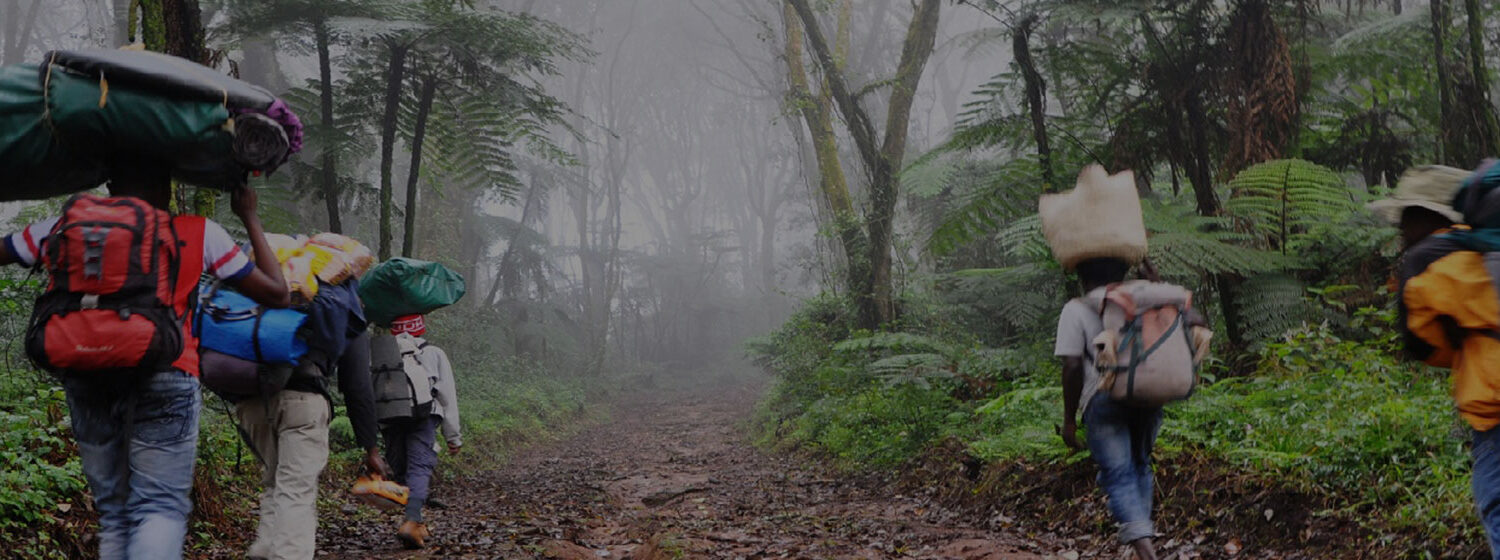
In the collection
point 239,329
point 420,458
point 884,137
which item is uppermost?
point 884,137

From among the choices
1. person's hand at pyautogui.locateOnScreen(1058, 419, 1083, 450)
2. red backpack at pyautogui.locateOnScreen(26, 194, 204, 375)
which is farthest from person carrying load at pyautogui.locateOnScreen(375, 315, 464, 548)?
person's hand at pyautogui.locateOnScreen(1058, 419, 1083, 450)

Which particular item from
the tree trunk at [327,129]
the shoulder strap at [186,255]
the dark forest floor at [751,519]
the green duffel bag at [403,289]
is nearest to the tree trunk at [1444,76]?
the dark forest floor at [751,519]

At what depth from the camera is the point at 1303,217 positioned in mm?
6664

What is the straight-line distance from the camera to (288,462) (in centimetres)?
409

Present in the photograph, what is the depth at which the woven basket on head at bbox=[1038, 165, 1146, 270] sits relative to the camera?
3.84 m

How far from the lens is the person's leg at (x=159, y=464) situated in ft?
9.29

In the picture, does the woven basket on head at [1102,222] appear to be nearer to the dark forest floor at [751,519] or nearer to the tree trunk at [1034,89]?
the dark forest floor at [751,519]

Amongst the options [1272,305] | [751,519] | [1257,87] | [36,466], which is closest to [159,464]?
[36,466]

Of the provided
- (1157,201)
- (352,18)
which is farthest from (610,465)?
(1157,201)

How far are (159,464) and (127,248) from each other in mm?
721

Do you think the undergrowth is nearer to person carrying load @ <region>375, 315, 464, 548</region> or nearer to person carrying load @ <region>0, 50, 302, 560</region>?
person carrying load @ <region>375, 315, 464, 548</region>

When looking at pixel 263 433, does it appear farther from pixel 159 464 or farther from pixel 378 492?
pixel 159 464

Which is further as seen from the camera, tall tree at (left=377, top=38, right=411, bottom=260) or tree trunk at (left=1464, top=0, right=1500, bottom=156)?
tall tree at (left=377, top=38, right=411, bottom=260)

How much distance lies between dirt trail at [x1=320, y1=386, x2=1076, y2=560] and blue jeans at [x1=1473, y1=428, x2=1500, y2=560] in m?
2.57
